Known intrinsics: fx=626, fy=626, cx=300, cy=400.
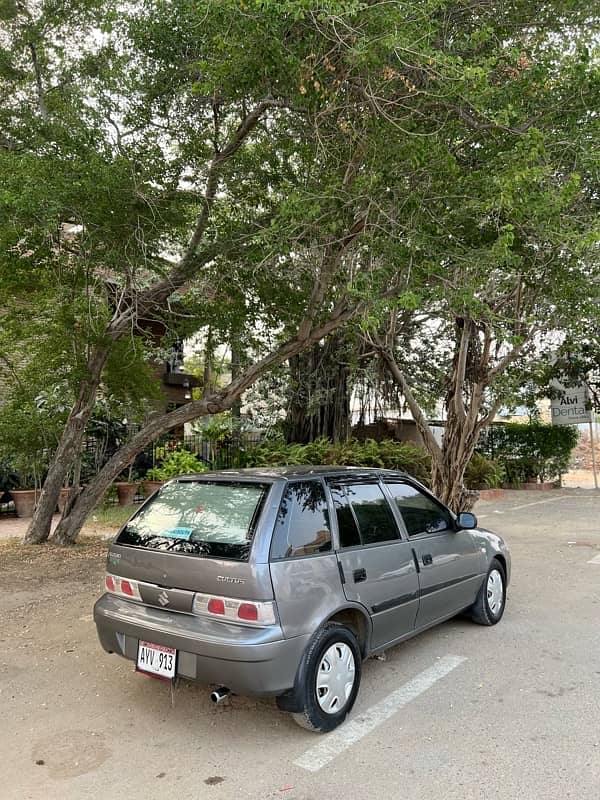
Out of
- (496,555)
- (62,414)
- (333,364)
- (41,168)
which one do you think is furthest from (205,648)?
(333,364)

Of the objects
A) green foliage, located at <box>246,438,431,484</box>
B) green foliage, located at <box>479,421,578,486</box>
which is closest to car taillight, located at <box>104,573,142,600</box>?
green foliage, located at <box>246,438,431,484</box>

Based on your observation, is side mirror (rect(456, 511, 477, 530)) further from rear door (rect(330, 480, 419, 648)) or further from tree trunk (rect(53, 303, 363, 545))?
tree trunk (rect(53, 303, 363, 545))

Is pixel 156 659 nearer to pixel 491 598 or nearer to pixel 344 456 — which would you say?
pixel 491 598

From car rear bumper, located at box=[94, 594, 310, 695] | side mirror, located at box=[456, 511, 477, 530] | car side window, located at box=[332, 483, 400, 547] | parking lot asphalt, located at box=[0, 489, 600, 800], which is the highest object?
car side window, located at box=[332, 483, 400, 547]

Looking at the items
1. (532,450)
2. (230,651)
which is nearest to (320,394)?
(532,450)

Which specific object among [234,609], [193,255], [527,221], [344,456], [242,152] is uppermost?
[242,152]

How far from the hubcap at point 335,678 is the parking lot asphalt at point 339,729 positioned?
0.55 feet

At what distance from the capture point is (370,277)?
652 centimetres

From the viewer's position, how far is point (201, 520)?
388 cm

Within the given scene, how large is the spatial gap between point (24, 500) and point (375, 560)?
10098mm

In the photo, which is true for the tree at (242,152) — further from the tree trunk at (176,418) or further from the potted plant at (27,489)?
the potted plant at (27,489)

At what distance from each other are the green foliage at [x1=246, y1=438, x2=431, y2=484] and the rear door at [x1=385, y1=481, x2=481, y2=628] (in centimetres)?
894

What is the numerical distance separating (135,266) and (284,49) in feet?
11.3

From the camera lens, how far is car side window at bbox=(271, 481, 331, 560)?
3.61 m
